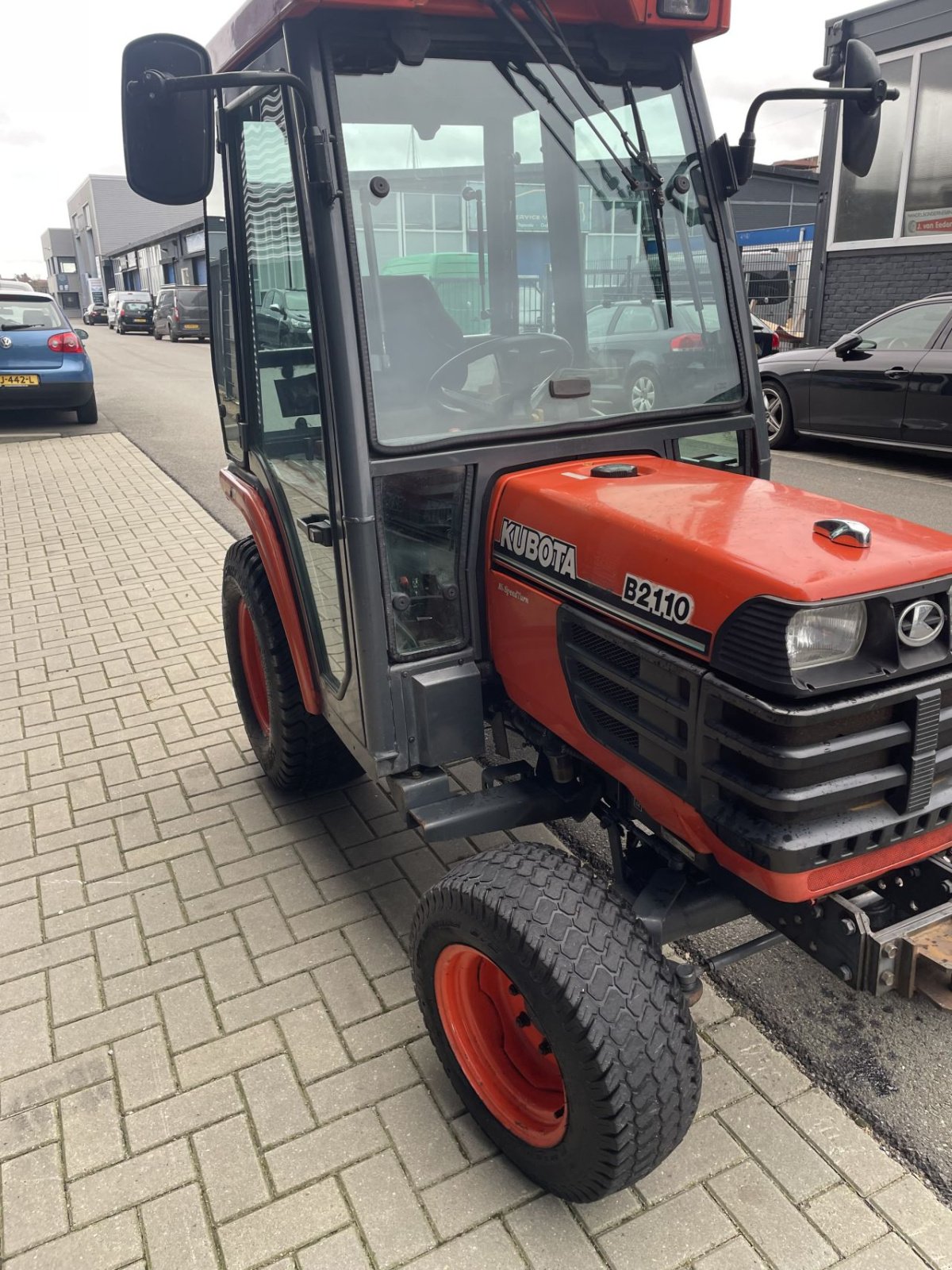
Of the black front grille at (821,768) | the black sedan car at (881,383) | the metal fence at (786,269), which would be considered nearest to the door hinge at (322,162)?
the black front grille at (821,768)

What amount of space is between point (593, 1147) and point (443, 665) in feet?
3.78

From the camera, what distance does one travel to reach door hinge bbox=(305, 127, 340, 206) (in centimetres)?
209

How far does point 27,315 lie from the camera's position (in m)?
11.7

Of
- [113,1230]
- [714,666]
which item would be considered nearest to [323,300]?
[714,666]

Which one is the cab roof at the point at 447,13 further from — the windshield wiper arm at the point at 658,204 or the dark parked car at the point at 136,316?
the dark parked car at the point at 136,316

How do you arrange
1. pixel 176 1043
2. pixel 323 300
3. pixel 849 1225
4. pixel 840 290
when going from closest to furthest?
pixel 849 1225 → pixel 323 300 → pixel 176 1043 → pixel 840 290

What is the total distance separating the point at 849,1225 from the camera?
1.97 m

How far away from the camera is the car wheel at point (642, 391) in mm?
2553

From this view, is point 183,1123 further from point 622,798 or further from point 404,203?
point 404,203

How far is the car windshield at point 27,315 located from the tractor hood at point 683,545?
36.7ft

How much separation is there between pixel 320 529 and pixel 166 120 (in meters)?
0.98

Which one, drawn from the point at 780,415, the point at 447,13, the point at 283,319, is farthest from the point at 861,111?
the point at 780,415

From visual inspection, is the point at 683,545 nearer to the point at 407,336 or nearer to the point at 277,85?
the point at 407,336

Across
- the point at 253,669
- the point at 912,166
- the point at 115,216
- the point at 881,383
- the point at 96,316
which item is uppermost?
the point at 115,216
